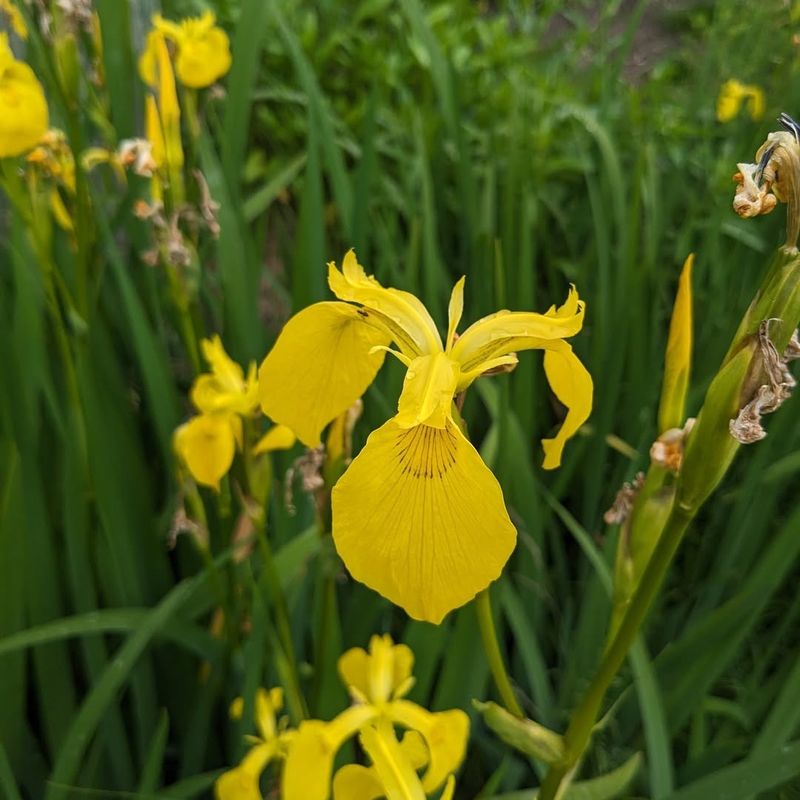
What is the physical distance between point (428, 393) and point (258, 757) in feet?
1.36

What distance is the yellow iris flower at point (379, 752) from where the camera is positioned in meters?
0.53

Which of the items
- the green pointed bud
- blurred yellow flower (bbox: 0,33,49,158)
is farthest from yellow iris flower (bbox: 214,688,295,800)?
blurred yellow flower (bbox: 0,33,49,158)

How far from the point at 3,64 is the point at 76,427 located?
0.40 meters

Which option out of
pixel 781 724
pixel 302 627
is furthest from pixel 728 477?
pixel 302 627

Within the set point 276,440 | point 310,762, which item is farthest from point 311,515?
point 310,762

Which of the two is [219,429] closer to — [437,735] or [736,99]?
[437,735]

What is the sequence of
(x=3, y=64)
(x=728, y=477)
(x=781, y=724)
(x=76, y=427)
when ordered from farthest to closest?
(x=728, y=477)
(x=76, y=427)
(x=3, y=64)
(x=781, y=724)

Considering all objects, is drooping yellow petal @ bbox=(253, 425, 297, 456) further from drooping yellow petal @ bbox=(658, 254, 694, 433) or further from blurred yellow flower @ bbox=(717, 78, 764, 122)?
blurred yellow flower @ bbox=(717, 78, 764, 122)

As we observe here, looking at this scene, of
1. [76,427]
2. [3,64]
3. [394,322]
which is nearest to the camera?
[394,322]

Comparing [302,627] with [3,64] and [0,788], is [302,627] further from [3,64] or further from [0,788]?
[3,64]

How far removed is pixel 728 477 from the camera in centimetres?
123

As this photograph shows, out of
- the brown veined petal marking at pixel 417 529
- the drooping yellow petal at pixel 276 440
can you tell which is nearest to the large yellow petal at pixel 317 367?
the brown veined petal marking at pixel 417 529

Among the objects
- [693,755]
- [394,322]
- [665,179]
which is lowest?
[693,755]

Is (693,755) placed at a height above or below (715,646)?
below
